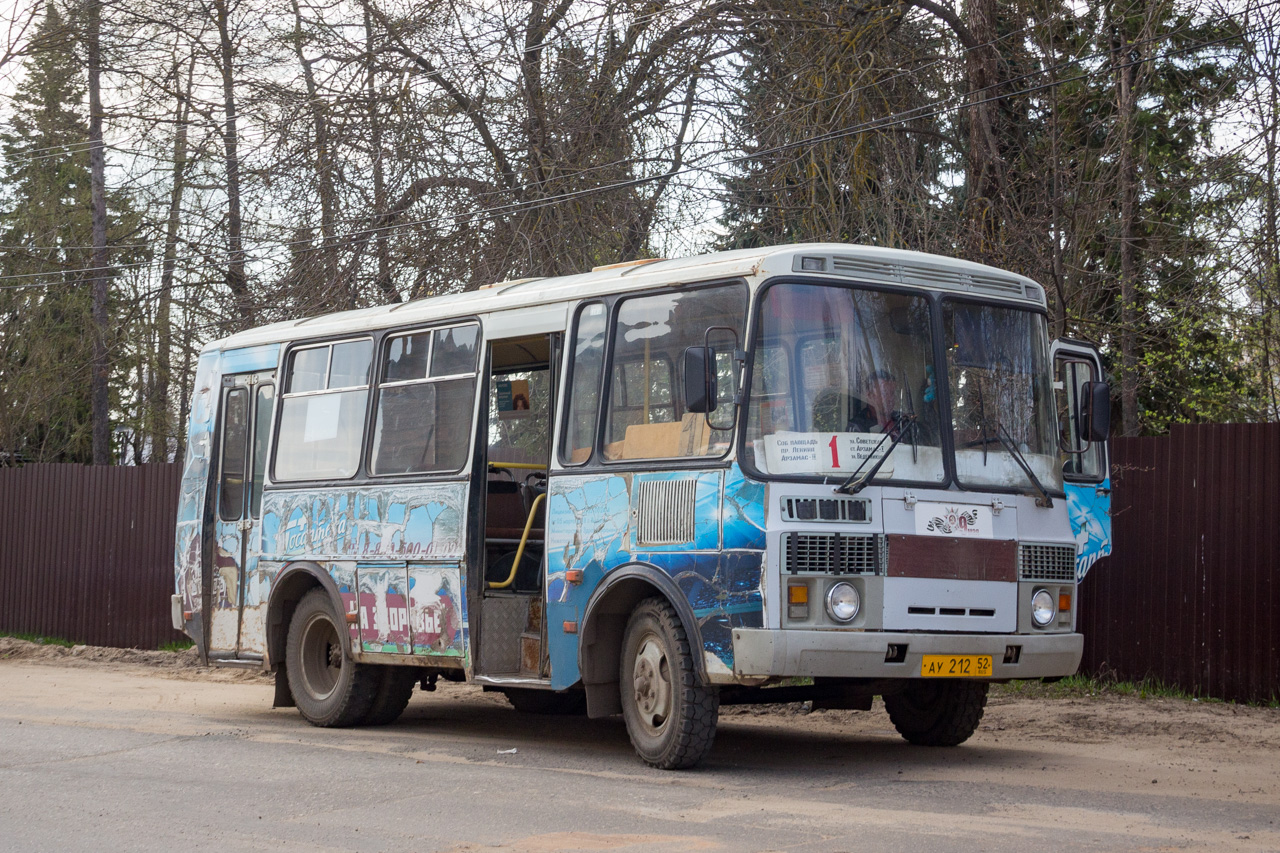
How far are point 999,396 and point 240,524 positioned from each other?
6539 mm

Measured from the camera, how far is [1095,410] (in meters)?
9.46

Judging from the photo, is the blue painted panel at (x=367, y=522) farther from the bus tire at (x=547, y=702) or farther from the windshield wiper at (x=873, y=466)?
the windshield wiper at (x=873, y=466)

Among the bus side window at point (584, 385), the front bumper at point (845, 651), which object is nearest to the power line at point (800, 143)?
the bus side window at point (584, 385)

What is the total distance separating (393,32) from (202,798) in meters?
12.3

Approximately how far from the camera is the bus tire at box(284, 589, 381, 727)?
38.2ft

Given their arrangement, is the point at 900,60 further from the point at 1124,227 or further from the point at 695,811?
the point at 695,811

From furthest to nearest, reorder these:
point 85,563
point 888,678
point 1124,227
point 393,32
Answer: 1. point 85,563
2. point 393,32
3. point 1124,227
4. point 888,678

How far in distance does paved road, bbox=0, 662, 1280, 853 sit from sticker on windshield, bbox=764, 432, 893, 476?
1.71 metres

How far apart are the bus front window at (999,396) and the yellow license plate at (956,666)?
0.98 meters

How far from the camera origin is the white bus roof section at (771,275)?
8688 millimetres

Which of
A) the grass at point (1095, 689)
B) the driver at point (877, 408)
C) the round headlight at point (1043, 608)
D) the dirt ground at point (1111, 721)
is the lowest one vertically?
the dirt ground at point (1111, 721)

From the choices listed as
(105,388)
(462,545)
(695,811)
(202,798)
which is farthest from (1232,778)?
(105,388)

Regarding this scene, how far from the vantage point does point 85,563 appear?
69.8ft

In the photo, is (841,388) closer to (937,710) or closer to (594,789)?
(594,789)
